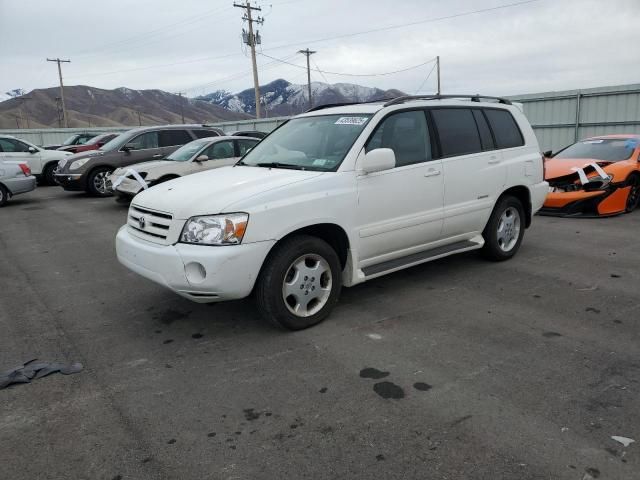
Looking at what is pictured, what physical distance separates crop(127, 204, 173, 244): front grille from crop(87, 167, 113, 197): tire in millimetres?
9330

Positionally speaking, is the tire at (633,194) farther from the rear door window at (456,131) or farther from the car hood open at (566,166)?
the rear door window at (456,131)

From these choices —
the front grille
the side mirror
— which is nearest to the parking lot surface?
the front grille

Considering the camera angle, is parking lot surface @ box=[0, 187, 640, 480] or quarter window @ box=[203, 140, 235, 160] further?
quarter window @ box=[203, 140, 235, 160]

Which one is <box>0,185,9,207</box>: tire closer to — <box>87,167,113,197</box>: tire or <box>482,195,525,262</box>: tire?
<box>87,167,113,197</box>: tire

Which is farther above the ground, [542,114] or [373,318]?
[542,114]

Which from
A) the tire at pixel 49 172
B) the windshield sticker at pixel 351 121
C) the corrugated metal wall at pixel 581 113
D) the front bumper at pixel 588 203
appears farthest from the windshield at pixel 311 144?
the tire at pixel 49 172

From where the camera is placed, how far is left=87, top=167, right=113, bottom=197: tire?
1308 cm

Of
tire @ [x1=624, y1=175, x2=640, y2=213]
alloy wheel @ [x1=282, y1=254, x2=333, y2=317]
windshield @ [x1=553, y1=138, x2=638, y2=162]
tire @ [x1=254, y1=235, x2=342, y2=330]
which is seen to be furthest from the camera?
windshield @ [x1=553, y1=138, x2=638, y2=162]

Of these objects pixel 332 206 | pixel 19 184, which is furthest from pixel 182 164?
pixel 332 206

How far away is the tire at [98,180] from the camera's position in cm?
1308

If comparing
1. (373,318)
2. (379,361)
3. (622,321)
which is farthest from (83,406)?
(622,321)

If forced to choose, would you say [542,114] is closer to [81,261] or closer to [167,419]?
[81,261]

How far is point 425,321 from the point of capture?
4.41m

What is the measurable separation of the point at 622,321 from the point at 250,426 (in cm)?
322
